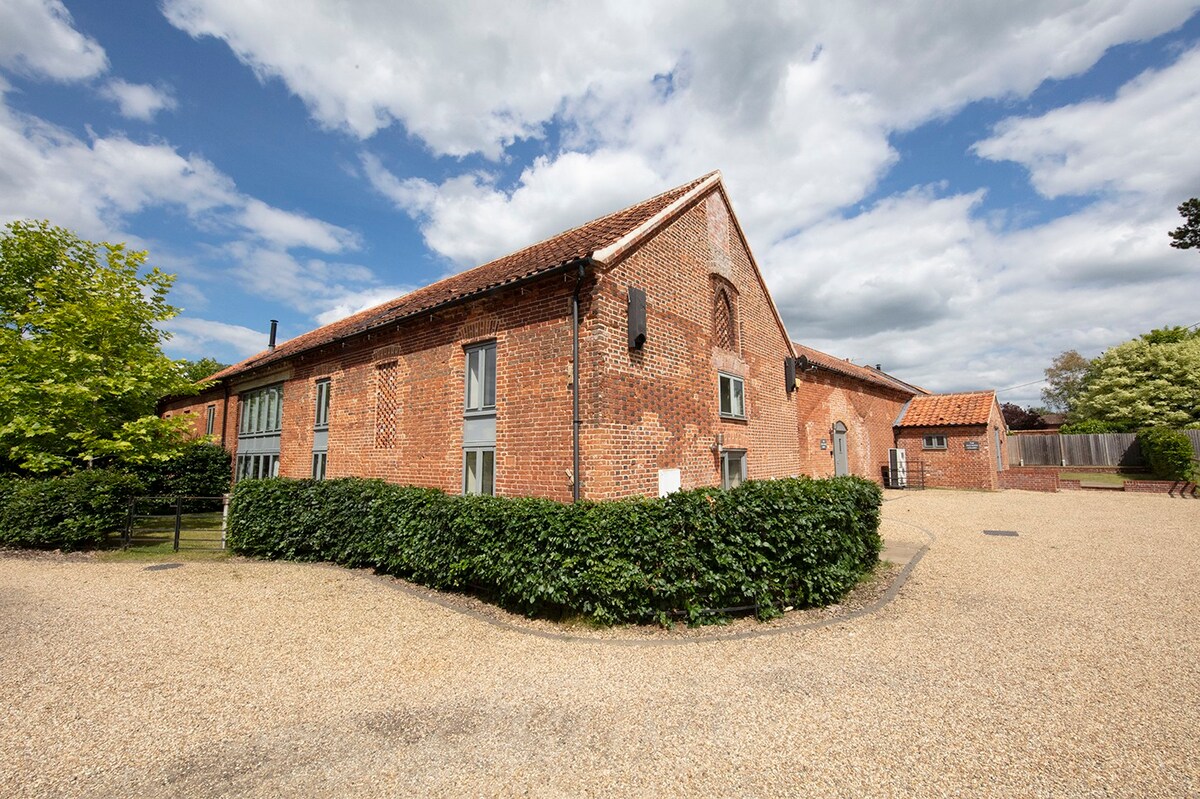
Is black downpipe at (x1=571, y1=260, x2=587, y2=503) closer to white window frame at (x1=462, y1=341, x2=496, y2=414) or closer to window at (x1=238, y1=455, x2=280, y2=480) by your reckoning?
white window frame at (x1=462, y1=341, x2=496, y2=414)

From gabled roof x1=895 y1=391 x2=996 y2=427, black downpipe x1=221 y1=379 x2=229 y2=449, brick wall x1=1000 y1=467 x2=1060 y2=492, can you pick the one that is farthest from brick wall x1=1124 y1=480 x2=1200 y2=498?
black downpipe x1=221 y1=379 x2=229 y2=449

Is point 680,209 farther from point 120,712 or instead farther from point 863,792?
point 120,712

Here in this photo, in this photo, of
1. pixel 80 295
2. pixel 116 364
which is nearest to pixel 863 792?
pixel 116 364

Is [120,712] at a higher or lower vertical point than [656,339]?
lower

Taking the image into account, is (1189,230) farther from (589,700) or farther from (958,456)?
(589,700)

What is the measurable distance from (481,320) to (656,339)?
327 centimetres

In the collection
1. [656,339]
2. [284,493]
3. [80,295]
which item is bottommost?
[284,493]

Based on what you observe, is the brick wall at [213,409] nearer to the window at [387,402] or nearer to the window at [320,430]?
the window at [320,430]

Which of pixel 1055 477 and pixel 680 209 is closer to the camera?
pixel 680 209

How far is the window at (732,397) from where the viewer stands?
10747 millimetres

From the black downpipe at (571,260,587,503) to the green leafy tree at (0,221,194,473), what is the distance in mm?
12001

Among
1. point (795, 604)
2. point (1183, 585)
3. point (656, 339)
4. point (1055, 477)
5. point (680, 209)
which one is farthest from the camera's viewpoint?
point (1055, 477)

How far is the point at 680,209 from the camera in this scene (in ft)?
32.7

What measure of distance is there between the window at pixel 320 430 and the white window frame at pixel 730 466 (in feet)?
33.0
